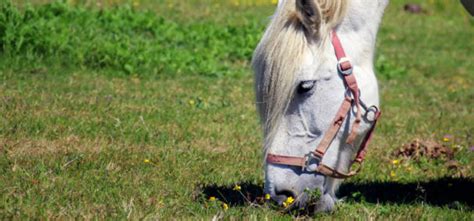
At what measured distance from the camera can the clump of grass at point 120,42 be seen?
9367mm

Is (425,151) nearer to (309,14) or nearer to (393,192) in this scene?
(393,192)

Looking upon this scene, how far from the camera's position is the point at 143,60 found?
9.77m

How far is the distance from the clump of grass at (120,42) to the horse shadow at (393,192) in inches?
164

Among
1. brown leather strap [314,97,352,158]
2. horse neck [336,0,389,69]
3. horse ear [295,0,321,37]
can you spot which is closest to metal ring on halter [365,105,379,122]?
brown leather strap [314,97,352,158]

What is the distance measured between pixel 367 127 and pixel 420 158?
2330 millimetres

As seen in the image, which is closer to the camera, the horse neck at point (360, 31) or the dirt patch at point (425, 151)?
the horse neck at point (360, 31)

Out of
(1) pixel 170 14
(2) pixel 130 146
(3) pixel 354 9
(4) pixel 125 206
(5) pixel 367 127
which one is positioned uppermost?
(3) pixel 354 9

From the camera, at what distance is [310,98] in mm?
4613

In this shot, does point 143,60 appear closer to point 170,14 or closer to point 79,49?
point 79,49

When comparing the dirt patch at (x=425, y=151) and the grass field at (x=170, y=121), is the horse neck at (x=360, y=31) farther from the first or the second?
the dirt patch at (x=425, y=151)

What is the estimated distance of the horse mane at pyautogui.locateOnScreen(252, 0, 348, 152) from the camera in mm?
4500

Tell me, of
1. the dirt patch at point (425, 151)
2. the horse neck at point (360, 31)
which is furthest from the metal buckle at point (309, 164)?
the dirt patch at point (425, 151)

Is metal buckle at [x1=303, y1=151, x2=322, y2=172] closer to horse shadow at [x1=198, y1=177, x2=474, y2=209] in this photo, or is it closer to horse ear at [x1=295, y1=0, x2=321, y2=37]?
horse shadow at [x1=198, y1=177, x2=474, y2=209]

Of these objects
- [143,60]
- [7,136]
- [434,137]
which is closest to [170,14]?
[143,60]
